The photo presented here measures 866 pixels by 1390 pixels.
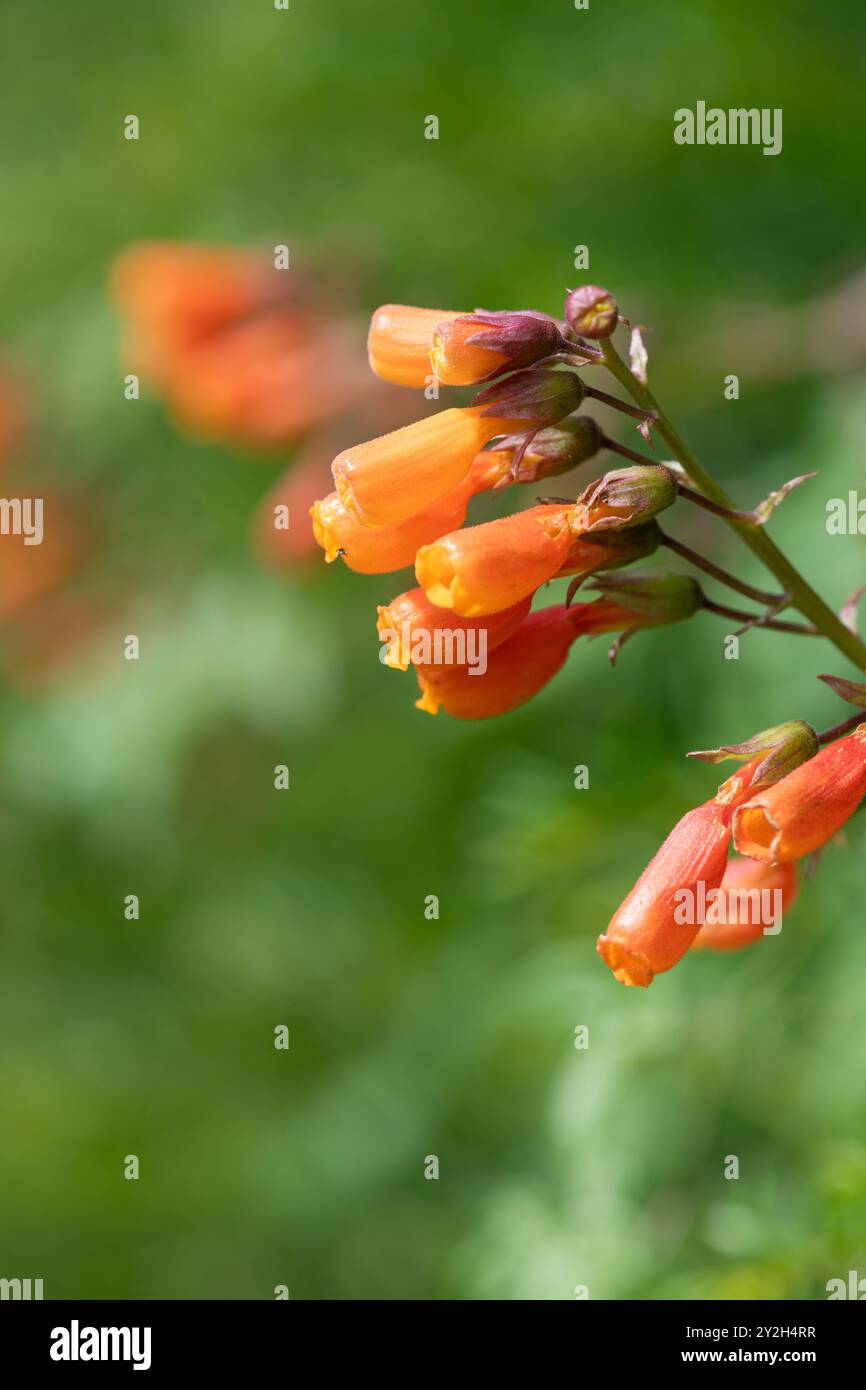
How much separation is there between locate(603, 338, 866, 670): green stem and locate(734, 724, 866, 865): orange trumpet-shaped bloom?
0.15 m

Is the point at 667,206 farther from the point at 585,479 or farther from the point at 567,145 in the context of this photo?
the point at 585,479

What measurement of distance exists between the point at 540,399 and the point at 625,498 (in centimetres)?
15

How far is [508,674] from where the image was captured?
70.8 inches

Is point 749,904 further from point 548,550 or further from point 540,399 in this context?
point 540,399

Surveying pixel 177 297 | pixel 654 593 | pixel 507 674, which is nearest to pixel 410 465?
pixel 507 674

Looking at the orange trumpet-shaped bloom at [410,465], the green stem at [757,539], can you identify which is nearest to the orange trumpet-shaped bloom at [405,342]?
the orange trumpet-shaped bloom at [410,465]

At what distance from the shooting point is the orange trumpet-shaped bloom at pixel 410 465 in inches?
65.6

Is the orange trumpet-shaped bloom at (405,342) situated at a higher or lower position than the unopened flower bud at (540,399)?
higher

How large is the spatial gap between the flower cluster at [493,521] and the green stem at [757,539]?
1.5 inches

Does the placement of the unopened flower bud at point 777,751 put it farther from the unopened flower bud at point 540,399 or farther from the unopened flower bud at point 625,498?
the unopened flower bud at point 540,399

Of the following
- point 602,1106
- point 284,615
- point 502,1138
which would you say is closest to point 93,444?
point 284,615

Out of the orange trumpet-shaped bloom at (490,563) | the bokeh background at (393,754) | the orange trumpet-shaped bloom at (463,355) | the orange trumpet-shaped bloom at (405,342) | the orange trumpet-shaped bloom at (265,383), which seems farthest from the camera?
the orange trumpet-shaped bloom at (265,383)

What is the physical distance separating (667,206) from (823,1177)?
2.91 m

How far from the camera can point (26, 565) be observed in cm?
570
